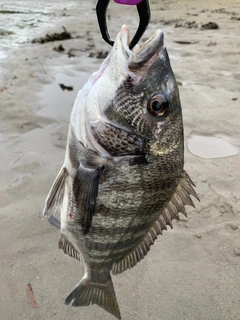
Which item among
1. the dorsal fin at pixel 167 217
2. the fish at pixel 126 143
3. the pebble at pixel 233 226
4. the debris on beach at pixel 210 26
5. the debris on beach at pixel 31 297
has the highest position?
the fish at pixel 126 143

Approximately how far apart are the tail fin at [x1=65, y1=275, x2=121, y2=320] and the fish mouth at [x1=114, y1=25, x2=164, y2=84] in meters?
1.28

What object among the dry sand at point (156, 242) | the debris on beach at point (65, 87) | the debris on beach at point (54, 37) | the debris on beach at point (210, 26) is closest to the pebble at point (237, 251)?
the dry sand at point (156, 242)

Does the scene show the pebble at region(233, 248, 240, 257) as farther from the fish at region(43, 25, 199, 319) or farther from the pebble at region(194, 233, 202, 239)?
the fish at region(43, 25, 199, 319)

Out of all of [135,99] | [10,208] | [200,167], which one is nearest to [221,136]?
[200,167]

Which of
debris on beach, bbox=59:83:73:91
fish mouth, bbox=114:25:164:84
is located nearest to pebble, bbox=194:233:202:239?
fish mouth, bbox=114:25:164:84

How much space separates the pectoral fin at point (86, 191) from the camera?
1652 mm

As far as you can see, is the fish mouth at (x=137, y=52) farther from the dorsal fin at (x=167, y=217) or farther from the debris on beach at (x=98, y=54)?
the debris on beach at (x=98, y=54)

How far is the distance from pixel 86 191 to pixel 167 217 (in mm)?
508

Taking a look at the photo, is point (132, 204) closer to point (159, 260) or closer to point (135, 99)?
point (135, 99)

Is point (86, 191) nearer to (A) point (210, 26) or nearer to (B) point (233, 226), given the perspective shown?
(B) point (233, 226)

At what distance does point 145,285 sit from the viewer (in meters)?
2.58

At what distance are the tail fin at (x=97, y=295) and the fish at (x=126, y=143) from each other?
1.36ft

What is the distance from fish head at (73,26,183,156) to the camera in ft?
5.22

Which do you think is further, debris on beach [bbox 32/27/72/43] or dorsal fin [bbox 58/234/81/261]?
debris on beach [bbox 32/27/72/43]
